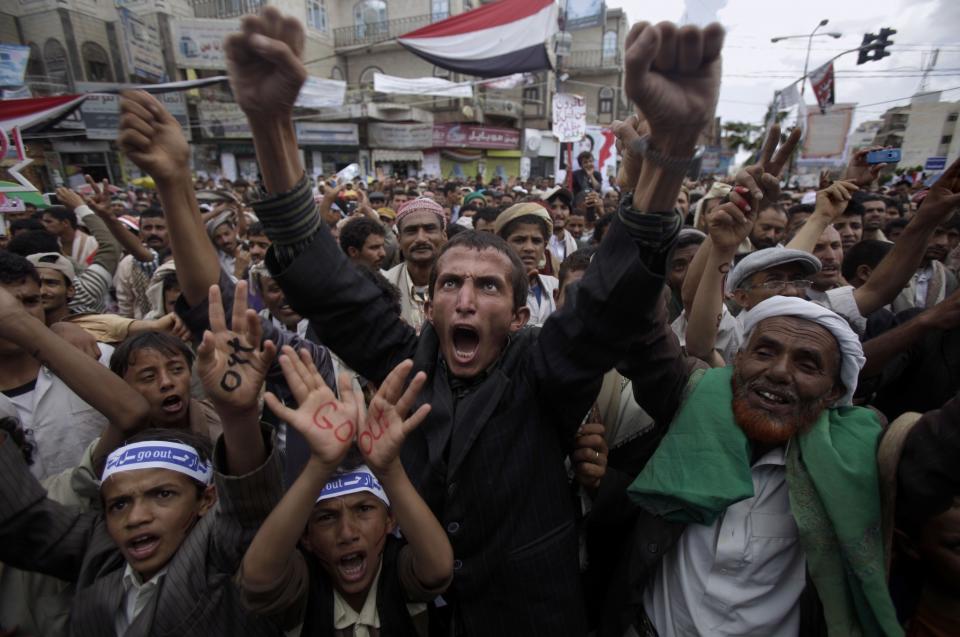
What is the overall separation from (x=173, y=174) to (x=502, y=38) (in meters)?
8.88

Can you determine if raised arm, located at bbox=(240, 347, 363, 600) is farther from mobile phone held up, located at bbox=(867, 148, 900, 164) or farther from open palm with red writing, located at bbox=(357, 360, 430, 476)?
mobile phone held up, located at bbox=(867, 148, 900, 164)

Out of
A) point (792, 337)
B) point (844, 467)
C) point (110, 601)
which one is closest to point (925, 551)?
point (844, 467)

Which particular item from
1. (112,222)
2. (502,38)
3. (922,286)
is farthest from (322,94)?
(922,286)

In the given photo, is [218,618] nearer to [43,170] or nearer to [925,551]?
[925,551]

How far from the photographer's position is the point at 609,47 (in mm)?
35031

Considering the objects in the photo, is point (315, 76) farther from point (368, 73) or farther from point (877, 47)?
point (877, 47)

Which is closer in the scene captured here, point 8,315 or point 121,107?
point 121,107

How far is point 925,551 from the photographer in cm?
145

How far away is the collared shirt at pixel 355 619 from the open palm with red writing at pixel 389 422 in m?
0.65

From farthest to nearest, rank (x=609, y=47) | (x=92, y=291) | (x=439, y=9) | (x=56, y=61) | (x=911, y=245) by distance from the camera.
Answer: (x=609, y=47) < (x=439, y=9) < (x=56, y=61) < (x=92, y=291) < (x=911, y=245)

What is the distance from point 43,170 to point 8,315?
68.5 feet

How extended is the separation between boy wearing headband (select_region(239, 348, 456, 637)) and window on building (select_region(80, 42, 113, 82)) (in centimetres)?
2505

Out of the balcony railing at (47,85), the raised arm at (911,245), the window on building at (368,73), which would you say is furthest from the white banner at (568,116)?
the window on building at (368,73)

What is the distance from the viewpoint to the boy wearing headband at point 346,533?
3.86 feet
